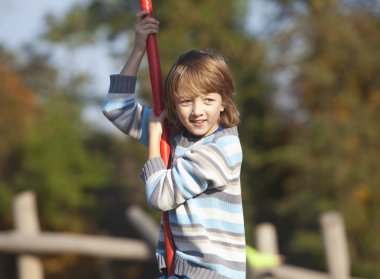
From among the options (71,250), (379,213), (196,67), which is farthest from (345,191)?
(196,67)

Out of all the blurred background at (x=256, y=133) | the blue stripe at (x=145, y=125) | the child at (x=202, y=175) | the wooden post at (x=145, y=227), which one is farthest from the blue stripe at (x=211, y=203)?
the blurred background at (x=256, y=133)

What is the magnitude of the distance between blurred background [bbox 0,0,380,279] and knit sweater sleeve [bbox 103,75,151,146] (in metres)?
14.7

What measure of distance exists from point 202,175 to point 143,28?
63 centimetres

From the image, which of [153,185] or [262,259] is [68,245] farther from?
[153,185]

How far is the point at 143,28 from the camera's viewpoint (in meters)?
3.19

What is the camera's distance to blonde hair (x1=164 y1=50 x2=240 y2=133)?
116 inches

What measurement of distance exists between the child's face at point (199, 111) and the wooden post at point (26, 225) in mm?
6557

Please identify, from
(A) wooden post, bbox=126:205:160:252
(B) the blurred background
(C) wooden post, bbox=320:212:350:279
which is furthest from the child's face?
(B) the blurred background

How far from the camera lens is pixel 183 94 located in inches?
117

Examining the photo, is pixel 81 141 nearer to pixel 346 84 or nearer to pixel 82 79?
pixel 82 79

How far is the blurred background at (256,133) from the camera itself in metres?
18.2

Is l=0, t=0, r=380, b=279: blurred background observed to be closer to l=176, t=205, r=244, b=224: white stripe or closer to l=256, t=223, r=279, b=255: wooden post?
l=256, t=223, r=279, b=255: wooden post

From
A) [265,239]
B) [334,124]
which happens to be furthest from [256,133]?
[265,239]

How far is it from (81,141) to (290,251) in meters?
6.09
